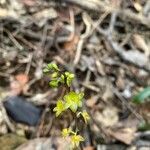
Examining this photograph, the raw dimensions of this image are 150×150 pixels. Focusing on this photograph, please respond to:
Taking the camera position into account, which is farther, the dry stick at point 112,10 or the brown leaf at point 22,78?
the dry stick at point 112,10

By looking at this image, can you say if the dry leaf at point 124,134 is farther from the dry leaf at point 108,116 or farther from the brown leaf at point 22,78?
the brown leaf at point 22,78

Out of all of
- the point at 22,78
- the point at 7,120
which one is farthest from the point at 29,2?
the point at 7,120

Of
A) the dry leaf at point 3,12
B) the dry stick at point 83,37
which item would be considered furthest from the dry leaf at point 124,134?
the dry leaf at point 3,12

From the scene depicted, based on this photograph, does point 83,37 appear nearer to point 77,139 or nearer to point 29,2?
point 29,2

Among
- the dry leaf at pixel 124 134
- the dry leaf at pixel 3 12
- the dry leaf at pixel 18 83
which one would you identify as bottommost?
the dry leaf at pixel 124 134

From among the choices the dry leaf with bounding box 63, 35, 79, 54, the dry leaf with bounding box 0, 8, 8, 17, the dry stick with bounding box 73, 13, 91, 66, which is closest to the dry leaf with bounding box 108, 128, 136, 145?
the dry stick with bounding box 73, 13, 91, 66

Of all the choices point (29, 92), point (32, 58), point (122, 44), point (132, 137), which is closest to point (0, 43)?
point (32, 58)

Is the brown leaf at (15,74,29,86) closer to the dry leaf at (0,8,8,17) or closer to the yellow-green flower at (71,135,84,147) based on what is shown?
the dry leaf at (0,8,8,17)

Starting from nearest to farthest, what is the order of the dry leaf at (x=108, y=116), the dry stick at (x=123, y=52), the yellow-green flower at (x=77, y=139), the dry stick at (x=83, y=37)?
the yellow-green flower at (x=77, y=139) < the dry leaf at (x=108, y=116) < the dry stick at (x=83, y=37) < the dry stick at (x=123, y=52)
